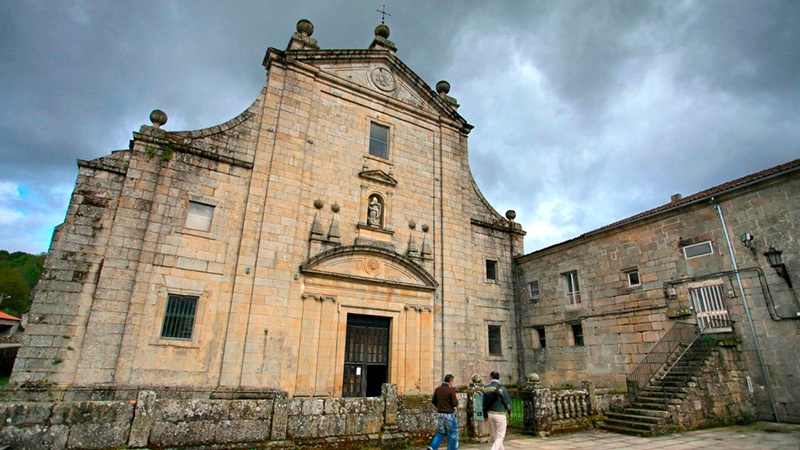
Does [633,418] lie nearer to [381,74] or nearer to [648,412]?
[648,412]

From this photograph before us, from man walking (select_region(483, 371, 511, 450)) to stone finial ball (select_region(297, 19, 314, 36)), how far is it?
15446mm

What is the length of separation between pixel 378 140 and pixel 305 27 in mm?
5546

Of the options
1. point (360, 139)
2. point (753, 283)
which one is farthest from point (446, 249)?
point (753, 283)

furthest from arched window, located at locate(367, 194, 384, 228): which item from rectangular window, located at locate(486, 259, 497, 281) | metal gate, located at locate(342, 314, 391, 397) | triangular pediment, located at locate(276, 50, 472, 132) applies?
rectangular window, located at locate(486, 259, 497, 281)

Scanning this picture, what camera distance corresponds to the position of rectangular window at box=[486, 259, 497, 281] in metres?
19.0

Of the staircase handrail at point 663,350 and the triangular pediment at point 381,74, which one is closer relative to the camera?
the staircase handrail at point 663,350

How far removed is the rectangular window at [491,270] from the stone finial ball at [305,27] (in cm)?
1275

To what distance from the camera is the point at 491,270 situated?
62.8ft

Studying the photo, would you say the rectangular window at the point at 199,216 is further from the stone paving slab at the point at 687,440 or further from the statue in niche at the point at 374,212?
the stone paving slab at the point at 687,440

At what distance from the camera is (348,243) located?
15.2 meters

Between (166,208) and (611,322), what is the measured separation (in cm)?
1598

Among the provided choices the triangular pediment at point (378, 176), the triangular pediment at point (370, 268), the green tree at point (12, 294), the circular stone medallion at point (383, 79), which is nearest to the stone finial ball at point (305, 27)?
the circular stone medallion at point (383, 79)

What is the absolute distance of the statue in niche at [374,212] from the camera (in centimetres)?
1609

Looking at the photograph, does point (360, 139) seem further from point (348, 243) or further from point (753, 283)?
point (753, 283)
